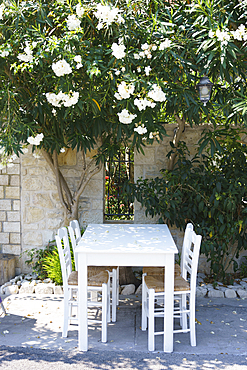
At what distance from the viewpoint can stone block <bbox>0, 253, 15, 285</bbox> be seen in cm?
423

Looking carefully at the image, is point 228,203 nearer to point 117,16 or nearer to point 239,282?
point 239,282

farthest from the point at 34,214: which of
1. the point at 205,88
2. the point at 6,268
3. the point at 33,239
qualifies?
the point at 205,88

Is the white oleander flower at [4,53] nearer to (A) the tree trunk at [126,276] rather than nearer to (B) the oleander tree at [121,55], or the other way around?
(B) the oleander tree at [121,55]

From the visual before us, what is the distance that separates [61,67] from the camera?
2.74 metres

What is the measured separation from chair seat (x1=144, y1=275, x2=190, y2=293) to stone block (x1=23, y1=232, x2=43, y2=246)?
1808mm

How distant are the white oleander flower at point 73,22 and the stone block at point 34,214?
2.29 metres

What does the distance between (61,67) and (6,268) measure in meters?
2.58

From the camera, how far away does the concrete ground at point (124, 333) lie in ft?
9.07

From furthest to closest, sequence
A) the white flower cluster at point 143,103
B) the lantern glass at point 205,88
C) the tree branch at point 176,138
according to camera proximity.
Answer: the tree branch at point 176,138 < the lantern glass at point 205,88 < the white flower cluster at point 143,103

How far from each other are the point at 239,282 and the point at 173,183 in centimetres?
140

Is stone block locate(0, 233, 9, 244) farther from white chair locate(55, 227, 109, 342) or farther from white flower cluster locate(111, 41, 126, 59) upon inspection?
white flower cluster locate(111, 41, 126, 59)

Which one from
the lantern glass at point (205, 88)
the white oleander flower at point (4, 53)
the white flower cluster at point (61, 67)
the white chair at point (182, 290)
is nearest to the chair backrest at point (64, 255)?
the white chair at point (182, 290)

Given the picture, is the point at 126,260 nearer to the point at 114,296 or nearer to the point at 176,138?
the point at 114,296

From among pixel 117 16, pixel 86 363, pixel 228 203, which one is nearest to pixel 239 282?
pixel 228 203
